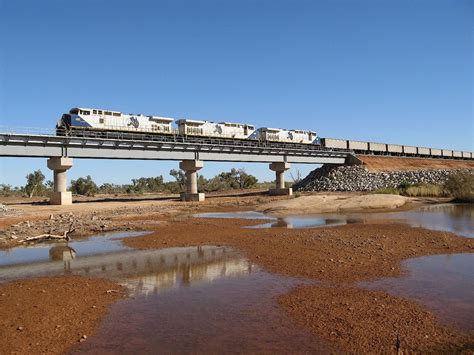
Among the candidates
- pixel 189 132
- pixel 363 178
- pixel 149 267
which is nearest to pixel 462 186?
pixel 363 178

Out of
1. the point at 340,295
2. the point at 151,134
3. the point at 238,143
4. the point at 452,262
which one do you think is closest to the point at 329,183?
the point at 238,143

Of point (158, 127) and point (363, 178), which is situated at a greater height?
point (158, 127)

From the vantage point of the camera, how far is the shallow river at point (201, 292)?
696 cm

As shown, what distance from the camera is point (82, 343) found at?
6.89 m

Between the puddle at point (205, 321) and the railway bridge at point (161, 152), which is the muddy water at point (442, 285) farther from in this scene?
the railway bridge at point (161, 152)

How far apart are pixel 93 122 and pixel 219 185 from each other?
47.9 meters

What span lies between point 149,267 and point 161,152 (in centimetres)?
3306

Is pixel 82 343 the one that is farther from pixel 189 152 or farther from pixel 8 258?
pixel 189 152

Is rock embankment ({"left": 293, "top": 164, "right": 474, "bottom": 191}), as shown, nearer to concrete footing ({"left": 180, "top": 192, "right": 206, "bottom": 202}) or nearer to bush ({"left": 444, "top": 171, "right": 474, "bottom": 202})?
bush ({"left": 444, "top": 171, "right": 474, "bottom": 202})

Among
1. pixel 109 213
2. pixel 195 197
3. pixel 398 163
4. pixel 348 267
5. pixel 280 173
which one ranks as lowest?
pixel 348 267

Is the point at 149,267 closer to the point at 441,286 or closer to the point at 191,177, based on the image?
the point at 441,286

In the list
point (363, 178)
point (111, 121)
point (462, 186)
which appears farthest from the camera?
point (363, 178)

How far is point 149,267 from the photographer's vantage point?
12773 mm

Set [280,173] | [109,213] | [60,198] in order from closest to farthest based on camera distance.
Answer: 1. [109,213]
2. [60,198]
3. [280,173]
